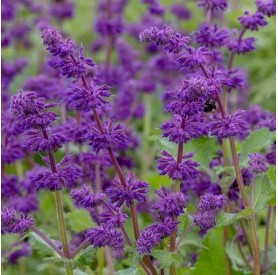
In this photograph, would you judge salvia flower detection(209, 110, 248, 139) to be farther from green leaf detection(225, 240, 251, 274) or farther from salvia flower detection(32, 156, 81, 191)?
green leaf detection(225, 240, 251, 274)

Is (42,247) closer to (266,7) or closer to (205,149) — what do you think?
(205,149)

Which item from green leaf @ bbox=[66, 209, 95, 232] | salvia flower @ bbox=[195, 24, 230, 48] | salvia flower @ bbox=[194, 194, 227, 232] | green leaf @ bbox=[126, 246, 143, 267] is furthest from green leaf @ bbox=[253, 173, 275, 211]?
green leaf @ bbox=[66, 209, 95, 232]

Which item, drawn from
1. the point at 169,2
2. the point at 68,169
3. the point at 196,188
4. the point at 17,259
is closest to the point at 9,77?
the point at 17,259

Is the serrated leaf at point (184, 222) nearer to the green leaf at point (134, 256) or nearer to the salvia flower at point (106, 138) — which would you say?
the green leaf at point (134, 256)

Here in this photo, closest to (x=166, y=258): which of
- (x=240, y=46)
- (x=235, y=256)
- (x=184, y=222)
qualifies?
(x=184, y=222)

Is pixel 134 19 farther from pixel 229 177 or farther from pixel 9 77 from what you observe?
pixel 229 177

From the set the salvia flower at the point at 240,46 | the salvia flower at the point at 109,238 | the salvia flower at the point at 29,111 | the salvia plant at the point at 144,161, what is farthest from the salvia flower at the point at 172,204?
the salvia flower at the point at 240,46
